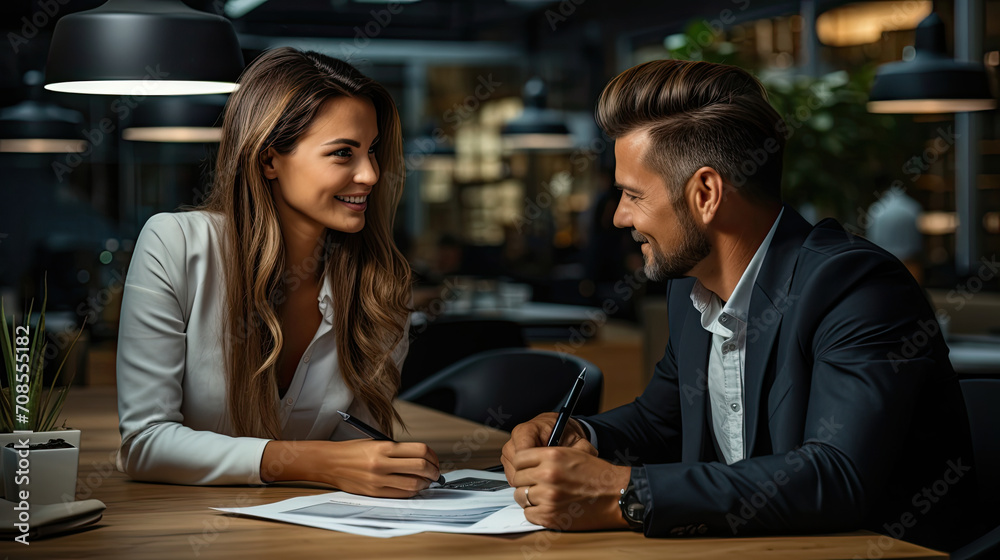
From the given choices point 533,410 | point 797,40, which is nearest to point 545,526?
point 533,410

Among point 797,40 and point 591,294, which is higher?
point 797,40

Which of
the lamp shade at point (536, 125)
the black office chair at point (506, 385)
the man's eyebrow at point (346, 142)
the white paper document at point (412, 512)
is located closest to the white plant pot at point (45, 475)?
the white paper document at point (412, 512)

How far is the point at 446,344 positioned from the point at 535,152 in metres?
7.44

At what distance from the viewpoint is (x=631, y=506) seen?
4.42ft

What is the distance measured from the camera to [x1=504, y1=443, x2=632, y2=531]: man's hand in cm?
134

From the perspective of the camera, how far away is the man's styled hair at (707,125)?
1717 mm

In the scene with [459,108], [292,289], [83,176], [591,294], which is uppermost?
[459,108]

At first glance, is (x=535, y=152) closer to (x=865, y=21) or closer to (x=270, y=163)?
(x=865, y=21)

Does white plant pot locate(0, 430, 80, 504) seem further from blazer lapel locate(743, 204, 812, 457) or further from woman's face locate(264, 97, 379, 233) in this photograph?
blazer lapel locate(743, 204, 812, 457)

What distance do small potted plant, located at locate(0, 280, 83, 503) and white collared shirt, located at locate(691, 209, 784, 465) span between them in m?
1.04

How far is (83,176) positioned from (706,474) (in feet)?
30.2

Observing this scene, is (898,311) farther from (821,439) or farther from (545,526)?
(545,526)

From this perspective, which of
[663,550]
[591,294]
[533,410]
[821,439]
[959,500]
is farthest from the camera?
[591,294]

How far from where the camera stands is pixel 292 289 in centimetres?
203
